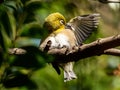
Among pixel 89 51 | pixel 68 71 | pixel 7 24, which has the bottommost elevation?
pixel 68 71

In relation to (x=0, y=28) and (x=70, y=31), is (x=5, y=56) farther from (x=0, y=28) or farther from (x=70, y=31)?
(x=70, y=31)

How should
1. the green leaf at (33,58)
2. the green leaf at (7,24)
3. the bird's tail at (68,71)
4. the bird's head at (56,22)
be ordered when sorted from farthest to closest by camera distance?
the bird's head at (56,22), the bird's tail at (68,71), the green leaf at (7,24), the green leaf at (33,58)

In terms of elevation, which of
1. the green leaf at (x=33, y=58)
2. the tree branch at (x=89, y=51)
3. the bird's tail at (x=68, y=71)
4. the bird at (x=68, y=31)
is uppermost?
the green leaf at (x=33, y=58)

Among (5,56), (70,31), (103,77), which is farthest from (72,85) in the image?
(5,56)

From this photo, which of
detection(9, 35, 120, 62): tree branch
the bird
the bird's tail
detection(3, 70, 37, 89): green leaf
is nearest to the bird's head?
the bird

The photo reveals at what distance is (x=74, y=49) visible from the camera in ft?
4.25

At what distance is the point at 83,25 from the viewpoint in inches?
67.8

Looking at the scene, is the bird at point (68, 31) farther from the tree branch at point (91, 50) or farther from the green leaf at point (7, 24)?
the green leaf at point (7, 24)

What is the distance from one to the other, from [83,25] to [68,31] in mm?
66

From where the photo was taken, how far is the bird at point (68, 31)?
156 centimetres

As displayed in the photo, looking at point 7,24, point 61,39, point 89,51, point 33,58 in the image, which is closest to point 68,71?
point 61,39

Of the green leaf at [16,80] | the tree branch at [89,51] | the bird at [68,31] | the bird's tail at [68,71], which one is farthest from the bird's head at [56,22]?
the green leaf at [16,80]

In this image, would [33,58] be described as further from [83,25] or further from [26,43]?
[83,25]

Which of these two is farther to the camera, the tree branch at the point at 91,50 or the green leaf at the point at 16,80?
the tree branch at the point at 91,50
